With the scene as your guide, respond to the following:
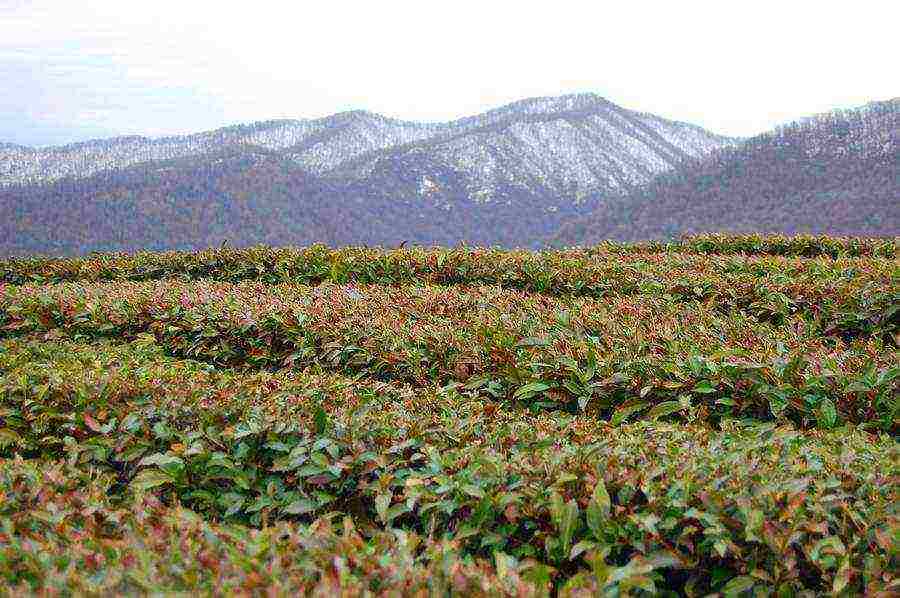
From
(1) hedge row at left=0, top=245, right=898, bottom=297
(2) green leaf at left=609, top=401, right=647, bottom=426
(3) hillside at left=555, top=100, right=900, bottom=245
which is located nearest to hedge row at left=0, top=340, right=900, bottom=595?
(2) green leaf at left=609, top=401, right=647, bottom=426

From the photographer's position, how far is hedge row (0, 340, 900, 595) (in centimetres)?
191

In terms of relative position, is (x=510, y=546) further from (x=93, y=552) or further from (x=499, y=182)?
(x=499, y=182)

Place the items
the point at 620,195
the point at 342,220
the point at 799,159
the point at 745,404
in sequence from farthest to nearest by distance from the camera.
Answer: the point at 620,195 → the point at 342,220 → the point at 799,159 → the point at 745,404

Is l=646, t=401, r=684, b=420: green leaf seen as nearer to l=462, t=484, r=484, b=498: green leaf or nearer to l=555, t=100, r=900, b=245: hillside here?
l=462, t=484, r=484, b=498: green leaf

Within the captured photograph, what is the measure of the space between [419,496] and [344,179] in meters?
49.1

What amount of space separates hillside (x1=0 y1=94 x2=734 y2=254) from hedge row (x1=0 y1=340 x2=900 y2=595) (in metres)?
33.2

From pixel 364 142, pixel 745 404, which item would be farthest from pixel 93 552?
pixel 364 142

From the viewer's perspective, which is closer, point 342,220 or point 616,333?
point 616,333

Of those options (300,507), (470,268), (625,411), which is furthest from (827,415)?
(470,268)

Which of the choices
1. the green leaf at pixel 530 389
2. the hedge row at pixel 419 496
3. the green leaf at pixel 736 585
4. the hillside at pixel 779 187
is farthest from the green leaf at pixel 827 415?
the hillside at pixel 779 187

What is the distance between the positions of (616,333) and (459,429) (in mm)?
1868

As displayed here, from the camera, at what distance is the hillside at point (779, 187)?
3484 cm

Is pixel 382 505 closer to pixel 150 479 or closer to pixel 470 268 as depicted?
pixel 150 479

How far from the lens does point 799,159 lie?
4047 cm
